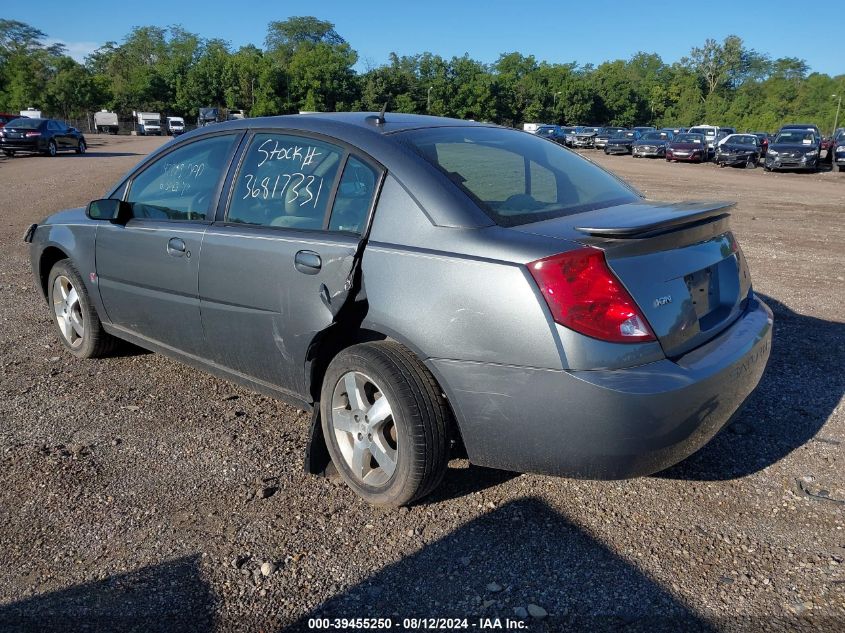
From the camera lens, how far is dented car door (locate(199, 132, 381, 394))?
3117 mm

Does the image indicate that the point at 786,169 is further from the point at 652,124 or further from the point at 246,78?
the point at 652,124

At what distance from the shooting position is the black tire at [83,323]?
4676mm

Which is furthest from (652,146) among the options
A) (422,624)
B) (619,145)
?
(422,624)

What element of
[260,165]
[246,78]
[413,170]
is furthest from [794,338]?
[246,78]

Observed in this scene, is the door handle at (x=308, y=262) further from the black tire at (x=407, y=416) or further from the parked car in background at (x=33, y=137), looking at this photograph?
the parked car in background at (x=33, y=137)

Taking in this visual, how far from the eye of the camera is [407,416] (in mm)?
2797

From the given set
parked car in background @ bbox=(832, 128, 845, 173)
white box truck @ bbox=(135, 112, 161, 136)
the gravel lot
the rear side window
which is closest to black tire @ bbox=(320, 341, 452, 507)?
the gravel lot

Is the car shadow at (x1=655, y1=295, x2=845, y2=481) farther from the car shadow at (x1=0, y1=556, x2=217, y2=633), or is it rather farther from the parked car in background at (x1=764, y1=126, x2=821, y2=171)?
the parked car in background at (x1=764, y1=126, x2=821, y2=171)

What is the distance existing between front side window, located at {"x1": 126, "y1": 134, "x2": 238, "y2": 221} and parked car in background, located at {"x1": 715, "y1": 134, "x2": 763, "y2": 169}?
33.3 m

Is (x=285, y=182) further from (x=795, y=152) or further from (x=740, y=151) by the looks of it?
(x=740, y=151)

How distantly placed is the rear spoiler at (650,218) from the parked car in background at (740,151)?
108ft

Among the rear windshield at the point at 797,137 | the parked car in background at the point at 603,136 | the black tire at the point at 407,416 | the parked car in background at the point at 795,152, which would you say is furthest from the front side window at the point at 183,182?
the parked car in background at the point at 603,136

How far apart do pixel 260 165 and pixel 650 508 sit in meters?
2.49

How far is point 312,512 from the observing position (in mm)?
3057
